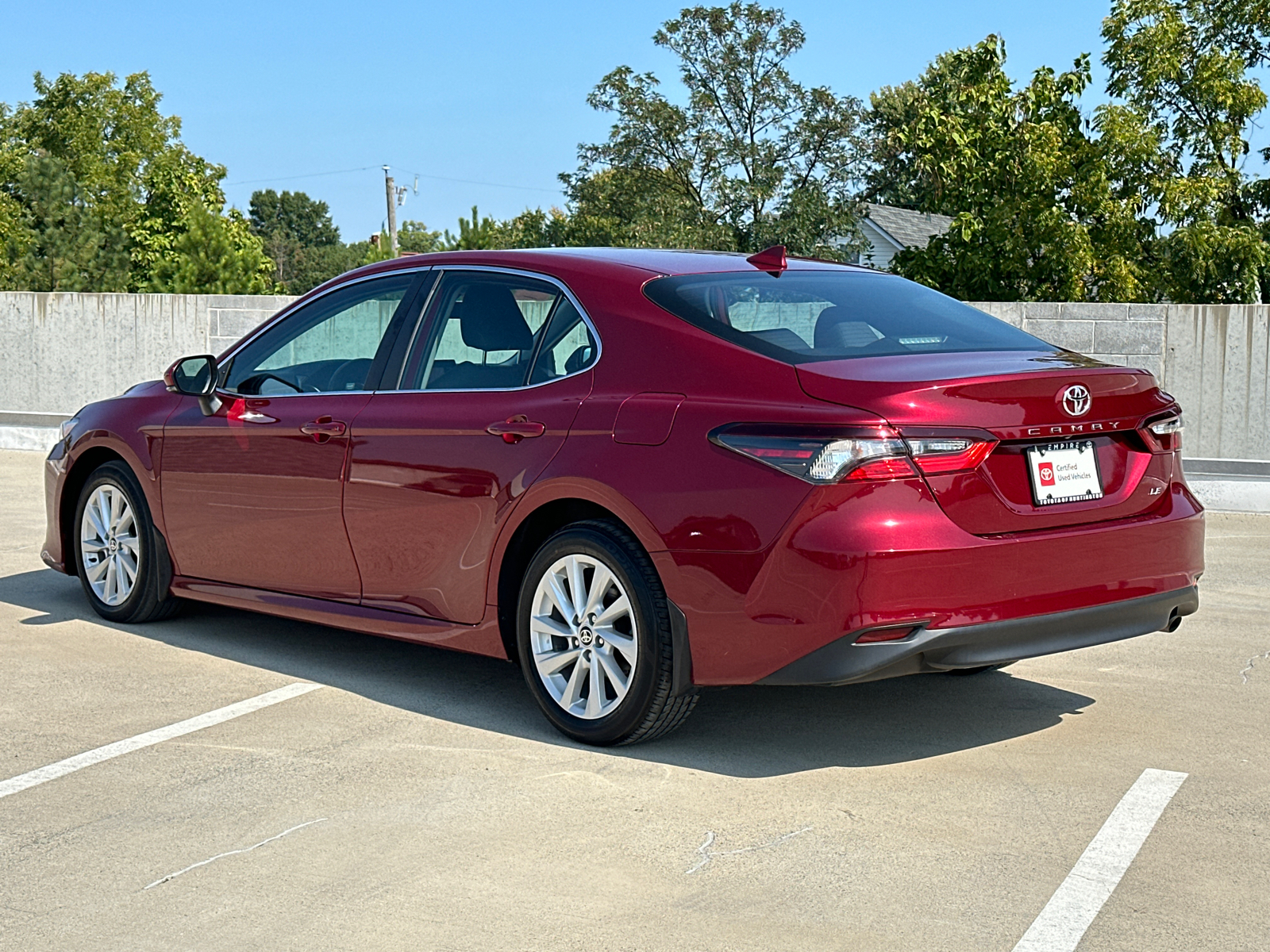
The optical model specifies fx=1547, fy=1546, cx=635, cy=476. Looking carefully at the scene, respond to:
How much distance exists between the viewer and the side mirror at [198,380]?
20.9ft

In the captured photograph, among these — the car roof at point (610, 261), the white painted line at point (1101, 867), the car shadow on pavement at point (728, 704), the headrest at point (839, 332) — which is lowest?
the white painted line at point (1101, 867)

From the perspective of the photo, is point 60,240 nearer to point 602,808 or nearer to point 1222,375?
point 1222,375

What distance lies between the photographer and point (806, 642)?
174 inches

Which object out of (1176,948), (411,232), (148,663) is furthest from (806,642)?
(411,232)

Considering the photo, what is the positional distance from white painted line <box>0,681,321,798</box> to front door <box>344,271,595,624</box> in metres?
0.48

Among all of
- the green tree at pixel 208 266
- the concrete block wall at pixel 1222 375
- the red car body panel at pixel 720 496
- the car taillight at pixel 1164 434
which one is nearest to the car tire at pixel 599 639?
the red car body panel at pixel 720 496

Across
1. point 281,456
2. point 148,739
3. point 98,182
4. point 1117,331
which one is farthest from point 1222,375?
point 98,182

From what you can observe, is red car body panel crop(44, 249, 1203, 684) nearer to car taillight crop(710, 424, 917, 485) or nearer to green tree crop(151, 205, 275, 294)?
car taillight crop(710, 424, 917, 485)

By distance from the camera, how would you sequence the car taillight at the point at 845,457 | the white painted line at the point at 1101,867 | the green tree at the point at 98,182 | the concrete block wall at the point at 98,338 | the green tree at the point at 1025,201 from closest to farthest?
1. the white painted line at the point at 1101,867
2. the car taillight at the point at 845,457
3. the concrete block wall at the point at 98,338
4. the green tree at the point at 1025,201
5. the green tree at the point at 98,182

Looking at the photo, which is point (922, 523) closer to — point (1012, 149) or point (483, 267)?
point (483, 267)

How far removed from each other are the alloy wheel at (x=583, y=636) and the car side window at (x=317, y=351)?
4.38 ft

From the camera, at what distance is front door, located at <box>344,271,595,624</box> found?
201 inches

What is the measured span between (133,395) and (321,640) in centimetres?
140

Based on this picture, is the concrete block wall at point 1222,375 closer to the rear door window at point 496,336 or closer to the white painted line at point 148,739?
the rear door window at point 496,336
